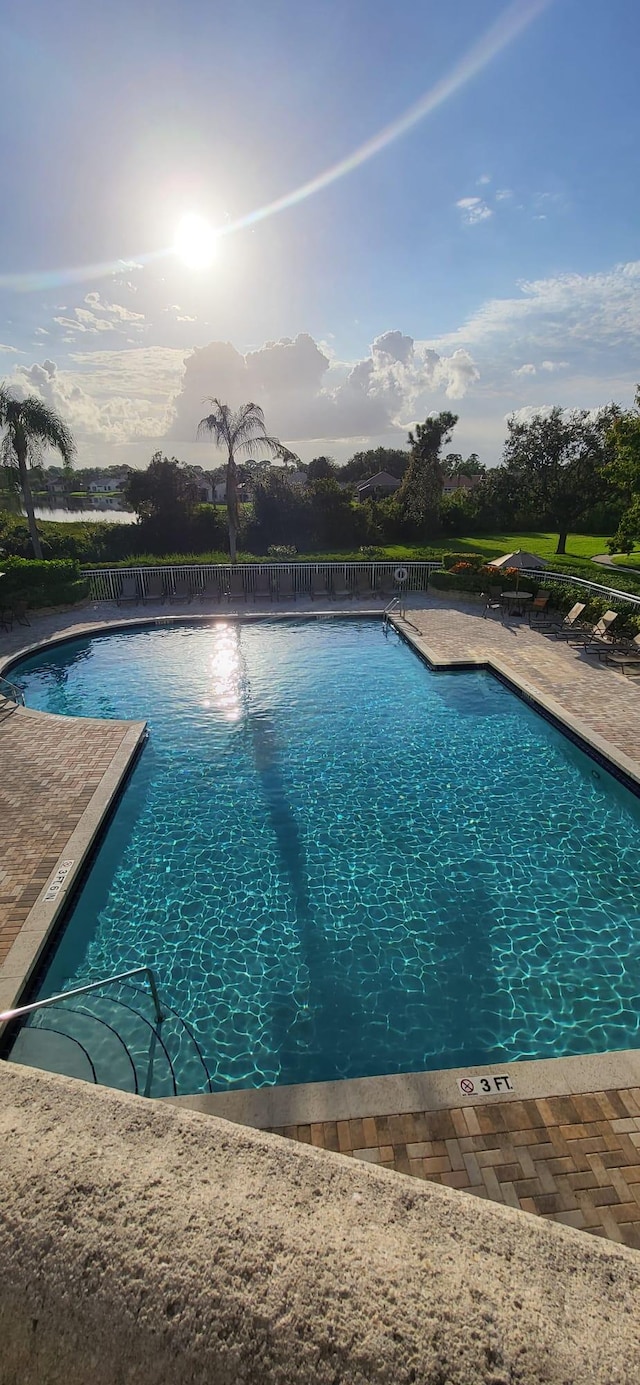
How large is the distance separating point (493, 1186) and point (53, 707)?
1150cm

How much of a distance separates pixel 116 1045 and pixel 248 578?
1879 centimetres

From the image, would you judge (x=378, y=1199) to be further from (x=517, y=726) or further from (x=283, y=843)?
(x=517, y=726)

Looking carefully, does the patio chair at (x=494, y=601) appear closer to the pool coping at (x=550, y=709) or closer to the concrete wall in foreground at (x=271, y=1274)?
the pool coping at (x=550, y=709)

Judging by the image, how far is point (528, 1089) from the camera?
4.60 metres

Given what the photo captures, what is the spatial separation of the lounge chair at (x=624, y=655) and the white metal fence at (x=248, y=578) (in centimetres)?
960

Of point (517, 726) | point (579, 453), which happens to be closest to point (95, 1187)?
point (517, 726)

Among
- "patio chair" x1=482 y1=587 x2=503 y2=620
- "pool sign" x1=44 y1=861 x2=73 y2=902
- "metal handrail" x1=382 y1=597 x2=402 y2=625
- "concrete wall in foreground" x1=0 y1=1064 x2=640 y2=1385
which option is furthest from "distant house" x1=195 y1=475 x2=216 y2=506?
"concrete wall in foreground" x1=0 y1=1064 x2=640 y2=1385

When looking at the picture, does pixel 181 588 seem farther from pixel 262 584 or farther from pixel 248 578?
pixel 262 584

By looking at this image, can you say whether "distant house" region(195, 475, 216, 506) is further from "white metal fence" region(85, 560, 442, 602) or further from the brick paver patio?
the brick paver patio

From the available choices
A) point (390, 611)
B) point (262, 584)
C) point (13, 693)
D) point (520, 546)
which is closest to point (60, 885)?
point (13, 693)

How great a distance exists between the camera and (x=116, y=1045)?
5340 mm

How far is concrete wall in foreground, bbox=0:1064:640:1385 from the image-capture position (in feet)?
4.87

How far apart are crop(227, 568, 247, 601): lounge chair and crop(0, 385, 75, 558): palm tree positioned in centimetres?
740

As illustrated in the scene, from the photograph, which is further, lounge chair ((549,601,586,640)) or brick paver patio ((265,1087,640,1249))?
lounge chair ((549,601,586,640))
